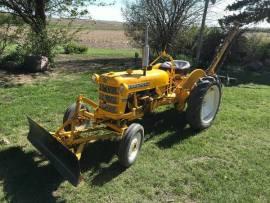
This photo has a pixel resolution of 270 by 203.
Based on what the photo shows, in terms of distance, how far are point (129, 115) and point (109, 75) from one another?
622 mm

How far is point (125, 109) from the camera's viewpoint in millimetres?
5254

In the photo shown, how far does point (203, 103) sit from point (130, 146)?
1.92 m

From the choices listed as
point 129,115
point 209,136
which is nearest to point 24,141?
point 129,115

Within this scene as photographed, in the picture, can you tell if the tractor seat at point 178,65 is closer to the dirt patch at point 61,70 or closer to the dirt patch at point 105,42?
the dirt patch at point 61,70

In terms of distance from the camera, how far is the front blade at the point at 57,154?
13.5ft

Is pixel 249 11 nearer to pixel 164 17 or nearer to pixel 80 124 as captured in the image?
pixel 164 17

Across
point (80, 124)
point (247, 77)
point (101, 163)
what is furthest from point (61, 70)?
point (101, 163)

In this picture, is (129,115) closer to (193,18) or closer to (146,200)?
(146,200)

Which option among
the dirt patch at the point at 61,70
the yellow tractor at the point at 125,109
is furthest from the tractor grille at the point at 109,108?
the dirt patch at the point at 61,70

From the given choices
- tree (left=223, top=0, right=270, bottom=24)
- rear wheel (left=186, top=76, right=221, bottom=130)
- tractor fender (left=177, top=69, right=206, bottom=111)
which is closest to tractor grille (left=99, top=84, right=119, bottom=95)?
rear wheel (left=186, top=76, right=221, bottom=130)

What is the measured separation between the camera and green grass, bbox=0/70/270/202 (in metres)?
4.23

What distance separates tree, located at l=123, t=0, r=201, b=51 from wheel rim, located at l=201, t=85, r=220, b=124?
26.3 feet

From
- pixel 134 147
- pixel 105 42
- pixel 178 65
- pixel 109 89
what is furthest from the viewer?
pixel 105 42

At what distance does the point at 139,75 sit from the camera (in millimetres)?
5426
